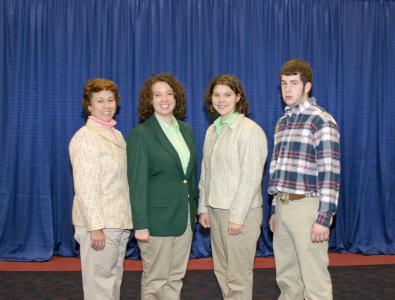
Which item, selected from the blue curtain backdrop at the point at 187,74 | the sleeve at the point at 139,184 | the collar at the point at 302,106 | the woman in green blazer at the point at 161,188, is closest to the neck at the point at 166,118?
the woman in green blazer at the point at 161,188

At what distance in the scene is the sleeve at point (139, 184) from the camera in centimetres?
244

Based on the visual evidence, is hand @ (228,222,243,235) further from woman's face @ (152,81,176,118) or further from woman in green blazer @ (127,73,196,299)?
woman's face @ (152,81,176,118)

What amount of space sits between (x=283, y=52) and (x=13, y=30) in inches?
106

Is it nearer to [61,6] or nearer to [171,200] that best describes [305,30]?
[61,6]

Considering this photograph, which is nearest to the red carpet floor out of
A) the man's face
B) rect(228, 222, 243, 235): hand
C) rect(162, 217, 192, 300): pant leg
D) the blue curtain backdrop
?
the blue curtain backdrop

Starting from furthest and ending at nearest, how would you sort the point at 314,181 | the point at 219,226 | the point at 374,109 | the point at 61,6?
1. the point at 374,109
2. the point at 61,6
3. the point at 219,226
4. the point at 314,181

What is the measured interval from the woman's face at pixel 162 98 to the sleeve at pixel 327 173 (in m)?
0.86

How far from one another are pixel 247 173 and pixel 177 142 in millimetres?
442

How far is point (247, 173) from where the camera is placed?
255 centimetres

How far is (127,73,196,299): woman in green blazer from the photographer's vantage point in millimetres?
2463

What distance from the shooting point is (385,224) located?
188 inches

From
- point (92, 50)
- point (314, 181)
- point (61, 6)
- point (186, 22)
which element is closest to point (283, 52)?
point (186, 22)

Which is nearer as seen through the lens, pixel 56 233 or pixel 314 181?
pixel 314 181

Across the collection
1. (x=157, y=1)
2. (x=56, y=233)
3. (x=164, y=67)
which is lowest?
(x=56, y=233)
